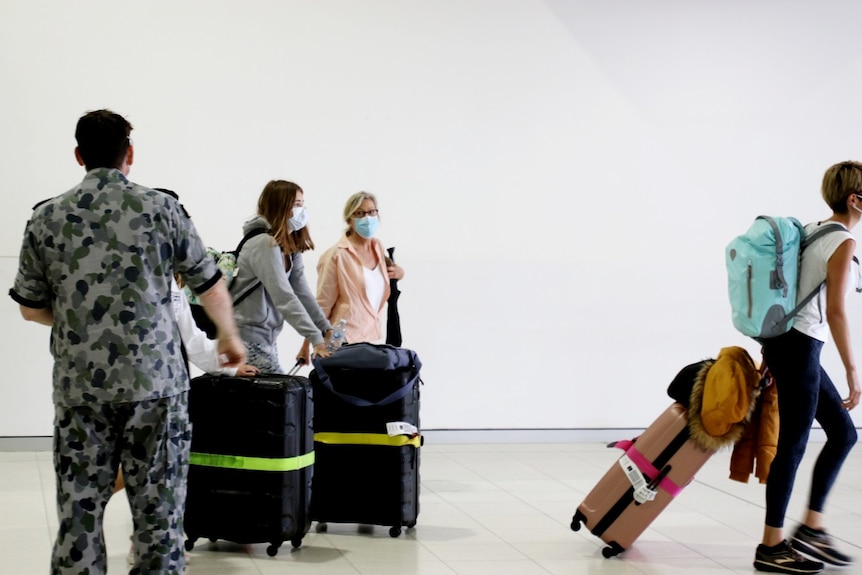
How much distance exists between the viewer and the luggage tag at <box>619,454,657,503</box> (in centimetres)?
443

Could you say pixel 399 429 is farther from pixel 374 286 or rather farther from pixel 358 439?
pixel 374 286

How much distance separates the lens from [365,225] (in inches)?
219

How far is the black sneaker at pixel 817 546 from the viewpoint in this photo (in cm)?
445

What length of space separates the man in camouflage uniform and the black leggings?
7.62ft

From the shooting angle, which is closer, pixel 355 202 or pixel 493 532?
pixel 493 532

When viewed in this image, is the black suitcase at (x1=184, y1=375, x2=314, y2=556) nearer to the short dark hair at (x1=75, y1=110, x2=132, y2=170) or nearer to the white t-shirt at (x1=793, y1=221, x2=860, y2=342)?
the short dark hair at (x1=75, y1=110, x2=132, y2=170)

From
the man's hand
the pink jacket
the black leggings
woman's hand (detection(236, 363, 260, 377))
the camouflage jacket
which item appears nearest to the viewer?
the camouflage jacket

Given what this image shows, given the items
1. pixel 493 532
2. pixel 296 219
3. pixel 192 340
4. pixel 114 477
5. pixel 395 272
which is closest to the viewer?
pixel 114 477

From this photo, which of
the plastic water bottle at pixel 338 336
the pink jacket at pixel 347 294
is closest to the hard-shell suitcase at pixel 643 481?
the plastic water bottle at pixel 338 336

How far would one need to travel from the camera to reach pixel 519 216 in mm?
7598

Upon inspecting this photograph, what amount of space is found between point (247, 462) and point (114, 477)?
4.66 ft

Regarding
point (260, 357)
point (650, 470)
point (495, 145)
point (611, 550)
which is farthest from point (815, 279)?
point (495, 145)

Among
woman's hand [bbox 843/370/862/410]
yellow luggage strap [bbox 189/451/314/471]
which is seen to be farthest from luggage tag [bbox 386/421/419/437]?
woman's hand [bbox 843/370/862/410]

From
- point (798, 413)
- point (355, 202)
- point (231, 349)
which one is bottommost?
point (798, 413)
